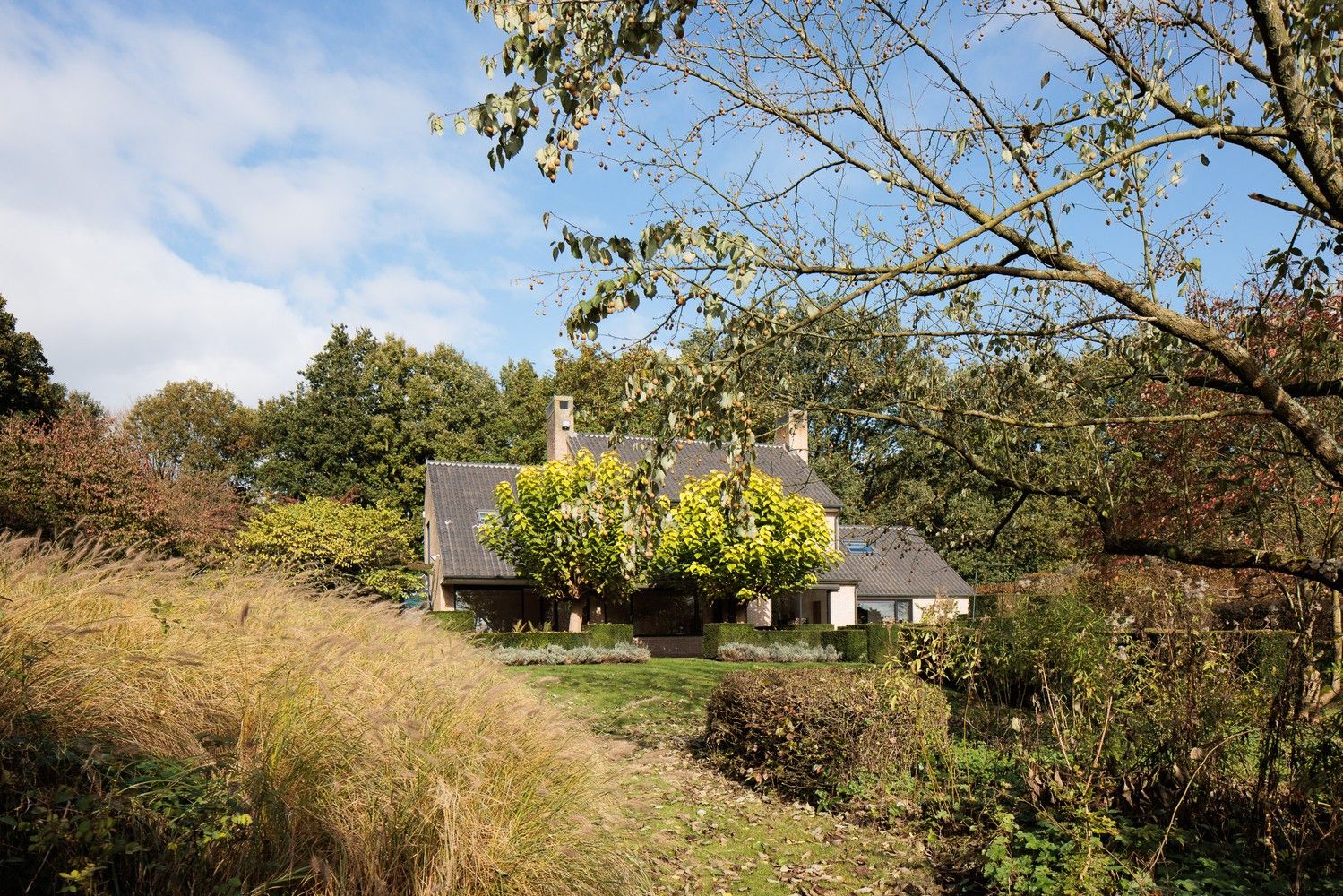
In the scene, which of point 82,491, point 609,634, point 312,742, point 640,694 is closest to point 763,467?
point 609,634

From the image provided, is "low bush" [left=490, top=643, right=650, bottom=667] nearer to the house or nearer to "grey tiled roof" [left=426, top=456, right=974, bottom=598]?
the house

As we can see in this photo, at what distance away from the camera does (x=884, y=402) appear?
27.6 ft

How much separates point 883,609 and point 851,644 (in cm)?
1348

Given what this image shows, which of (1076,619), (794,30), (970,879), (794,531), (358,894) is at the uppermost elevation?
(794,30)

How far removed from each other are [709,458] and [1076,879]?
88.4ft

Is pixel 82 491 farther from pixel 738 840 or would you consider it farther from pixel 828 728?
pixel 738 840

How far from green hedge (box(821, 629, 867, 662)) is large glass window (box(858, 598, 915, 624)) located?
11.0 metres

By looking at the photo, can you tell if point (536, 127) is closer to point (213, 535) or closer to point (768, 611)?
point (213, 535)

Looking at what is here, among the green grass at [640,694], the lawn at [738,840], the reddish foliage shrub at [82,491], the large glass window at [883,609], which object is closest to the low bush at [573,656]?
the green grass at [640,694]

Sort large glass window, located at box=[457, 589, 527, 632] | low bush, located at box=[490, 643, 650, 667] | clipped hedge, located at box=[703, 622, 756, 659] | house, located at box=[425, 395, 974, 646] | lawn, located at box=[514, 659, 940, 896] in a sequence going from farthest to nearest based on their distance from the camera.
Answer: large glass window, located at box=[457, 589, 527, 632] → house, located at box=[425, 395, 974, 646] → clipped hedge, located at box=[703, 622, 756, 659] → low bush, located at box=[490, 643, 650, 667] → lawn, located at box=[514, 659, 940, 896]

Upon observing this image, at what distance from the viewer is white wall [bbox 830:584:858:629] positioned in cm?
3325

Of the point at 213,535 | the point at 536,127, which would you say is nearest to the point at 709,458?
the point at 213,535

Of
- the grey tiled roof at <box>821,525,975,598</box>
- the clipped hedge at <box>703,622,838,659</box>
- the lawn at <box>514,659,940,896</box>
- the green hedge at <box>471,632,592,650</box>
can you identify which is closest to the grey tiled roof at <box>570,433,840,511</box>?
the grey tiled roof at <box>821,525,975,598</box>

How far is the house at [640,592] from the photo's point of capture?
93.0 feet
